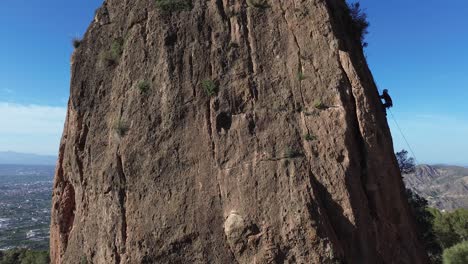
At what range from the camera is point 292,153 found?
1425cm

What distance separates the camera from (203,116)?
15.6 metres

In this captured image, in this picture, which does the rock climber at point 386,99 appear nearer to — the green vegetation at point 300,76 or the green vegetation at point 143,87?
the green vegetation at point 300,76

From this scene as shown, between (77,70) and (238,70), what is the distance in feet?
26.1

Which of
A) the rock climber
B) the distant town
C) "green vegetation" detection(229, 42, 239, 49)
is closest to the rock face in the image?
"green vegetation" detection(229, 42, 239, 49)

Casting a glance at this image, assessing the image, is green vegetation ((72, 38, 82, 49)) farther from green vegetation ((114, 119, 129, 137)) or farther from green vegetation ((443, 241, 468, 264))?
green vegetation ((443, 241, 468, 264))

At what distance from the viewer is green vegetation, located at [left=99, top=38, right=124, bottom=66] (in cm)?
1773

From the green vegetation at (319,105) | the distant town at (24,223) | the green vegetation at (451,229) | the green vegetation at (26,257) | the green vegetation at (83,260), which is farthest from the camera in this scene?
the distant town at (24,223)

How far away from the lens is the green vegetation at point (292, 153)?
46.6ft

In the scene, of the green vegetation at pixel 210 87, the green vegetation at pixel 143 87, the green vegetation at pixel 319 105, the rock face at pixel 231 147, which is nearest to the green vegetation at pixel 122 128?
the rock face at pixel 231 147

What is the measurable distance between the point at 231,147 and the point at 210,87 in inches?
103

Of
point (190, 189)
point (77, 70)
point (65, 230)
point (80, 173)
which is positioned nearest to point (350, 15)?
point (190, 189)

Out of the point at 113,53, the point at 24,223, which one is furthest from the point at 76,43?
the point at 24,223

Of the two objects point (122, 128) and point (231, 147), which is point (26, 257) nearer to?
point (122, 128)

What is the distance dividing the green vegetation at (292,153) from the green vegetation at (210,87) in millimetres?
3842
